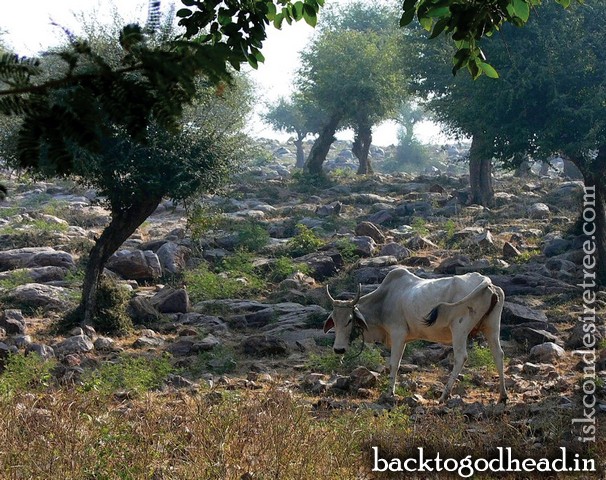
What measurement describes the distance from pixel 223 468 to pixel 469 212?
2555 cm

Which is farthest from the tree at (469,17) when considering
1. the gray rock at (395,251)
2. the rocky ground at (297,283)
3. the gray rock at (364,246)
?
the gray rock at (364,246)

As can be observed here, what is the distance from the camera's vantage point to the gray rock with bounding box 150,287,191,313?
56.7 ft

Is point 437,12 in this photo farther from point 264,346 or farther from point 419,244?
point 419,244

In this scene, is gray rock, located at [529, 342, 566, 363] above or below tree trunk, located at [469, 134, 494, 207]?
below

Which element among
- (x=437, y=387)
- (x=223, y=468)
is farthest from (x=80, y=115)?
(x=437, y=387)

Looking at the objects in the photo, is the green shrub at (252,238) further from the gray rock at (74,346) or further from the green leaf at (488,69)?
the green leaf at (488,69)

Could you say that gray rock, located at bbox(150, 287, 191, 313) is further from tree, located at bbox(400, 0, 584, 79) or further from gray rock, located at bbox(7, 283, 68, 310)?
tree, located at bbox(400, 0, 584, 79)

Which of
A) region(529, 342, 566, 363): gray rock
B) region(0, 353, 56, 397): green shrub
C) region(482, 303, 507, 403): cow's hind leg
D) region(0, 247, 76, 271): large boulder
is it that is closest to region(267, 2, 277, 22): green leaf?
region(0, 353, 56, 397): green shrub

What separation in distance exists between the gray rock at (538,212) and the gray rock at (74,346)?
18996mm

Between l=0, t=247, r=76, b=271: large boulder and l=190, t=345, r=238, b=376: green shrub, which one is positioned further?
l=0, t=247, r=76, b=271: large boulder

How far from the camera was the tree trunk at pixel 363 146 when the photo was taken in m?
45.5

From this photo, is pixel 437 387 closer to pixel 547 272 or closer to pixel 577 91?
pixel 547 272

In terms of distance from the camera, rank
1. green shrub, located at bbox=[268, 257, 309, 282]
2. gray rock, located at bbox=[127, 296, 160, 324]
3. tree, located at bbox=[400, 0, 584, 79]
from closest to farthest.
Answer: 1. tree, located at bbox=[400, 0, 584, 79]
2. gray rock, located at bbox=[127, 296, 160, 324]
3. green shrub, located at bbox=[268, 257, 309, 282]

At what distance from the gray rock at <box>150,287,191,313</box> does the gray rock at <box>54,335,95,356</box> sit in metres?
3.10
